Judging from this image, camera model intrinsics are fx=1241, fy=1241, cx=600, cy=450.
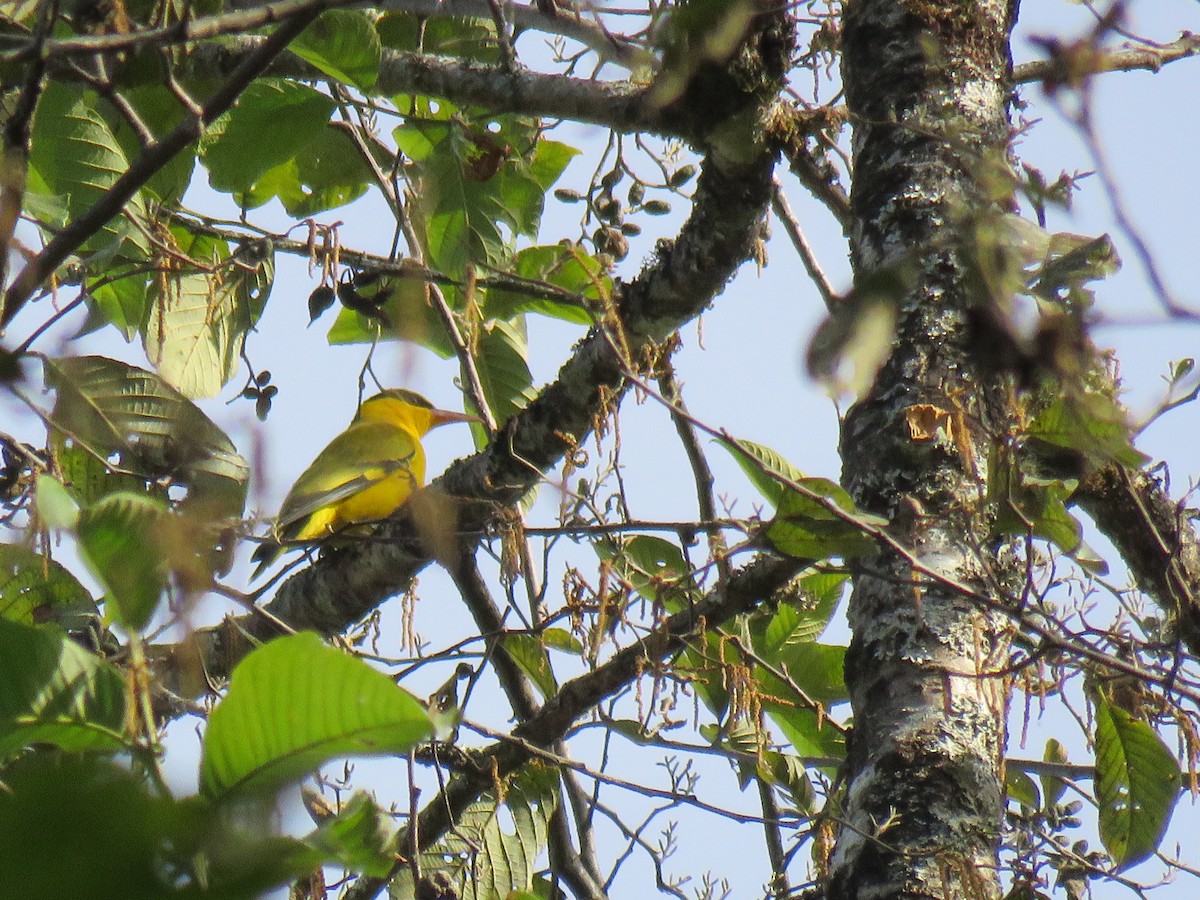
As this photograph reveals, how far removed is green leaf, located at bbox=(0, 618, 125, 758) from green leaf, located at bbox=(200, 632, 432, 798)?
0.56ft

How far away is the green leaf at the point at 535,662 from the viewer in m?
3.27

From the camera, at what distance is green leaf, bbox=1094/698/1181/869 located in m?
2.70

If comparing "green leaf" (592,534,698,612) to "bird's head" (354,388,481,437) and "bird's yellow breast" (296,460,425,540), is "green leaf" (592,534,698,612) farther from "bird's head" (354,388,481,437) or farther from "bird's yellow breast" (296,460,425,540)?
"bird's head" (354,388,481,437)

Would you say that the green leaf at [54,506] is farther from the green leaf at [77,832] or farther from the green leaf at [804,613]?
the green leaf at [804,613]

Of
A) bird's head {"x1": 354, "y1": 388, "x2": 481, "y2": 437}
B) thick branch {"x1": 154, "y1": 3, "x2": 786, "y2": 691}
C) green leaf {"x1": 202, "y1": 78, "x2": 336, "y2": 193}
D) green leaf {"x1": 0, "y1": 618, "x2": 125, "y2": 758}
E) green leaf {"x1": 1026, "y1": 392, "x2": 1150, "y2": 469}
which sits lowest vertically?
green leaf {"x1": 0, "y1": 618, "x2": 125, "y2": 758}

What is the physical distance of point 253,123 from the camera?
3.26 m

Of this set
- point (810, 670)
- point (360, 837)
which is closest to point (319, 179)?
point (810, 670)

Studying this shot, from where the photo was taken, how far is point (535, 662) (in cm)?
328

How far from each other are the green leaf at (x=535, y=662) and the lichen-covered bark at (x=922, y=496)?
3.51 ft

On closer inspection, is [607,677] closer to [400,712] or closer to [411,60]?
[411,60]

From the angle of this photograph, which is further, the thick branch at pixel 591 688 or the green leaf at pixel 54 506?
the thick branch at pixel 591 688

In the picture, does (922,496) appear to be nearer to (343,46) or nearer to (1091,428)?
(1091,428)

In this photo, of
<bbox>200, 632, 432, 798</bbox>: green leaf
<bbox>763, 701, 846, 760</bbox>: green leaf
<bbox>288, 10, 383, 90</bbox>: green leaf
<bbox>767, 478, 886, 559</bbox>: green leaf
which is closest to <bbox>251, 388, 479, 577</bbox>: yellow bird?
<bbox>763, 701, 846, 760</bbox>: green leaf

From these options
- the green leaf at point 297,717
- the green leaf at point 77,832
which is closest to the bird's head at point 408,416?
the green leaf at point 297,717
